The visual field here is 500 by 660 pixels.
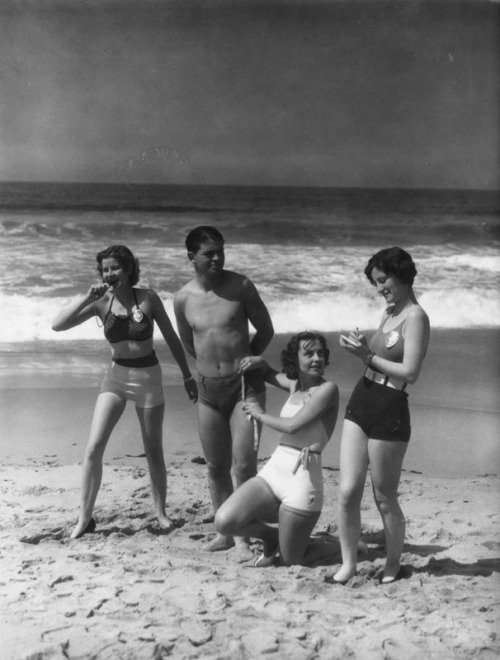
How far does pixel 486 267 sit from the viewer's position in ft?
52.6

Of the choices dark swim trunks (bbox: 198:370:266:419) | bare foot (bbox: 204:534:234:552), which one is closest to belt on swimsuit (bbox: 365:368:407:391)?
dark swim trunks (bbox: 198:370:266:419)

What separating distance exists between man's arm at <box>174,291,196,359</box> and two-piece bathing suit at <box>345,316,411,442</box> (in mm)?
1255

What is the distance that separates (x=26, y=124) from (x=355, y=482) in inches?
475

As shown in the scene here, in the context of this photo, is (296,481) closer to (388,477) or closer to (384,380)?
(388,477)

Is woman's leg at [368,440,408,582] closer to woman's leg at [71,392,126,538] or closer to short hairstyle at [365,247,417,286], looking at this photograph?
short hairstyle at [365,247,417,286]

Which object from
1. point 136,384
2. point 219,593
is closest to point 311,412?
point 219,593

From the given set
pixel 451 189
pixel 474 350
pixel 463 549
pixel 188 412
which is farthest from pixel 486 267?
pixel 463 549

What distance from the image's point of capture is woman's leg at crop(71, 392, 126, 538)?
4574 mm

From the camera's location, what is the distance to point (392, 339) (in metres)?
3.66

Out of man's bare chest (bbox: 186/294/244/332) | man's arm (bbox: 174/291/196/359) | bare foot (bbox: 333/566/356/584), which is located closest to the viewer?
bare foot (bbox: 333/566/356/584)

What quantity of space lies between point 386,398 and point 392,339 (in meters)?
0.28

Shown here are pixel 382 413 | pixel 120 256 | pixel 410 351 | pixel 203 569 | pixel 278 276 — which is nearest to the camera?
pixel 410 351

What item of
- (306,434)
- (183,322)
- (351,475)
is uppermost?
(183,322)

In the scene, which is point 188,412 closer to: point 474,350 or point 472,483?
point 472,483
